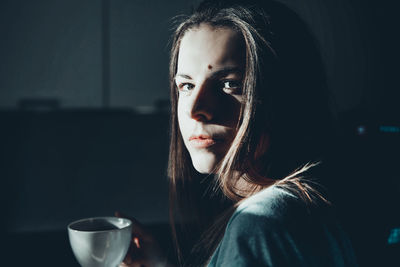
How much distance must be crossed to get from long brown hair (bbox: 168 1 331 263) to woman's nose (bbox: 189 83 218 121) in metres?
0.06

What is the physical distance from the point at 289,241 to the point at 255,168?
0.74 ft

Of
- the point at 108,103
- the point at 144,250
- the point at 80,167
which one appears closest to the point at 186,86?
the point at 144,250

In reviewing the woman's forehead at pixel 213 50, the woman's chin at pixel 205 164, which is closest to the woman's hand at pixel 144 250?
the woman's chin at pixel 205 164

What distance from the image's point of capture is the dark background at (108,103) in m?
1.55

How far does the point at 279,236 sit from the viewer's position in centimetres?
49

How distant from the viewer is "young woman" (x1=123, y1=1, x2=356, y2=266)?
548mm

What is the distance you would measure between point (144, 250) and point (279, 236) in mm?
500

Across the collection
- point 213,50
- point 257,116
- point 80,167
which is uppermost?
point 213,50

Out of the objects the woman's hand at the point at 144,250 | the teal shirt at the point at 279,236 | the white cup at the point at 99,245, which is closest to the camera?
the teal shirt at the point at 279,236

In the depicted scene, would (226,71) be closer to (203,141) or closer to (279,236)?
(203,141)

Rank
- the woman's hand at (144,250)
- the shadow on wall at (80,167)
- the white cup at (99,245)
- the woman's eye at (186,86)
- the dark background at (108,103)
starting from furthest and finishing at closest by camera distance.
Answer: the shadow on wall at (80,167), the dark background at (108,103), the woman's hand at (144,250), the woman's eye at (186,86), the white cup at (99,245)

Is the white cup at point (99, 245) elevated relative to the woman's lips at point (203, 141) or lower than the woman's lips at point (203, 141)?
lower

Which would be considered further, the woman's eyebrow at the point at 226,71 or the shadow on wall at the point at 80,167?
the shadow on wall at the point at 80,167

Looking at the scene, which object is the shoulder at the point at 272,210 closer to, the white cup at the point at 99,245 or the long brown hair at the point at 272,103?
the long brown hair at the point at 272,103
